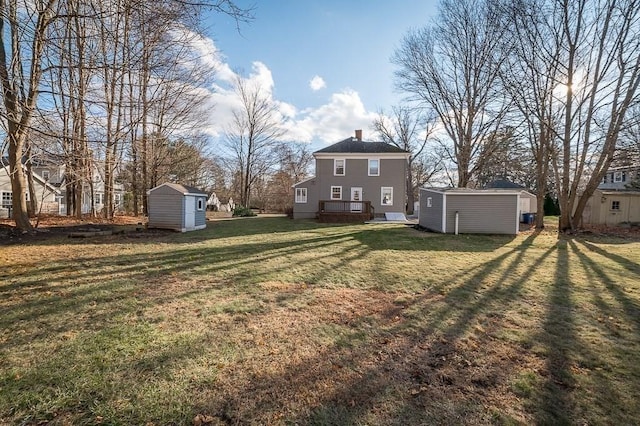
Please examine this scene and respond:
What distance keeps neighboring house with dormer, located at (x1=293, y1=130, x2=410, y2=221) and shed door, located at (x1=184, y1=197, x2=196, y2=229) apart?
8493 mm

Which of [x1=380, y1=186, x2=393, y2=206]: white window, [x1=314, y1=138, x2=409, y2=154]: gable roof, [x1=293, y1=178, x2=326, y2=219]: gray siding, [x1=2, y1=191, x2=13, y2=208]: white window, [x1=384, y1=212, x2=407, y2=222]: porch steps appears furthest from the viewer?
[x1=2, y1=191, x2=13, y2=208]: white window

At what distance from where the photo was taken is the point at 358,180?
71.8ft

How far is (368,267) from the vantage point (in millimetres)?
7258

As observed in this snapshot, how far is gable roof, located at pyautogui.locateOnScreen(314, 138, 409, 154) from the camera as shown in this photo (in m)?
21.7

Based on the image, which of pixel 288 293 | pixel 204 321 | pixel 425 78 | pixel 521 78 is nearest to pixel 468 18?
pixel 425 78

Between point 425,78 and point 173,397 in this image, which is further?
point 425,78

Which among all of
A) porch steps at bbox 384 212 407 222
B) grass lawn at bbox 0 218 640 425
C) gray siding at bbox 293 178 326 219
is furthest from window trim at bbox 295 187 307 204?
grass lawn at bbox 0 218 640 425

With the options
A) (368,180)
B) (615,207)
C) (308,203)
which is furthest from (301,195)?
(615,207)

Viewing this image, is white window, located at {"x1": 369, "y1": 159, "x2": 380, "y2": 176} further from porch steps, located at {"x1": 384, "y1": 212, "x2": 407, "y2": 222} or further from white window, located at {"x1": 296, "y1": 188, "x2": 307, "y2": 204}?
white window, located at {"x1": 296, "y1": 188, "x2": 307, "y2": 204}

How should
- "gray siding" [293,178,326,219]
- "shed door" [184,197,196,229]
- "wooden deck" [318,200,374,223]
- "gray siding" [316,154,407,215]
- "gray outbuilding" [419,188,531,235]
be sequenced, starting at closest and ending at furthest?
"gray outbuilding" [419,188,531,235] → "shed door" [184,197,196,229] → "wooden deck" [318,200,374,223] → "gray siding" [316,154,407,215] → "gray siding" [293,178,326,219]

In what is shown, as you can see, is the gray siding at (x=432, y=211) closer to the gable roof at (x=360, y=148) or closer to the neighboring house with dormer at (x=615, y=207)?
the gable roof at (x=360, y=148)

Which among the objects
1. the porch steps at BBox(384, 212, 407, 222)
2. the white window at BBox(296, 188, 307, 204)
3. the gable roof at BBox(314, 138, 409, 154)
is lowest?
the porch steps at BBox(384, 212, 407, 222)

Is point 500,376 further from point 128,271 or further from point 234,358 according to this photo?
point 128,271

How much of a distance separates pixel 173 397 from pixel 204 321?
5.00 ft
